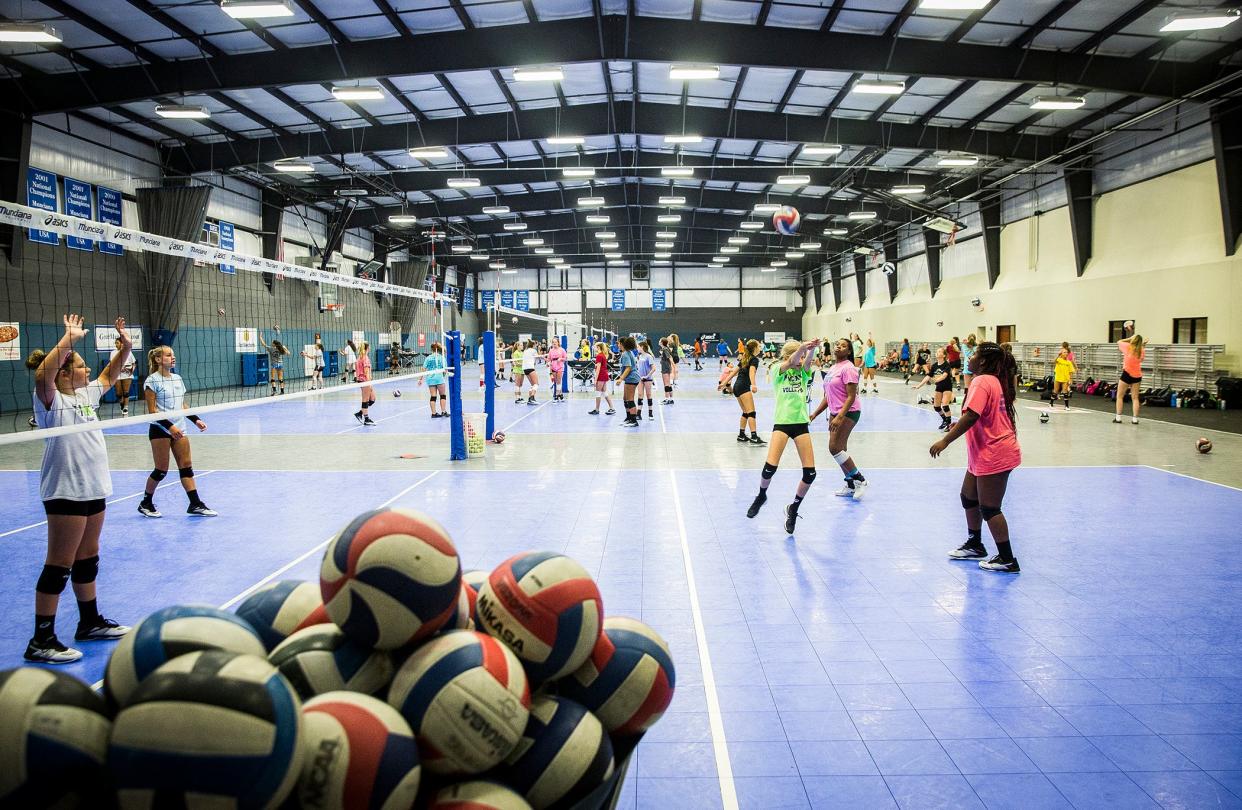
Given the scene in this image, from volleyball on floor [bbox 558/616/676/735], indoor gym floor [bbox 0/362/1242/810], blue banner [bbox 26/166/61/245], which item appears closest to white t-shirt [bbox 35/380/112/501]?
indoor gym floor [bbox 0/362/1242/810]

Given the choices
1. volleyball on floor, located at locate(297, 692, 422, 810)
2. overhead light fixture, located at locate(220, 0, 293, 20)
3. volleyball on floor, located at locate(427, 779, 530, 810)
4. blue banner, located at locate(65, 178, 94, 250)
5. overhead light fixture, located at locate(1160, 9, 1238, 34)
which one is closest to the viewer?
volleyball on floor, located at locate(297, 692, 422, 810)

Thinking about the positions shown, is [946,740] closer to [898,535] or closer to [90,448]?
[898,535]

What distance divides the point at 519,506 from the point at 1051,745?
621 cm

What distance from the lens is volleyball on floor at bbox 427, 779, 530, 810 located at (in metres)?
1.67

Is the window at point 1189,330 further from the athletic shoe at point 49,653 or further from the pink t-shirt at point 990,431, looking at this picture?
the athletic shoe at point 49,653

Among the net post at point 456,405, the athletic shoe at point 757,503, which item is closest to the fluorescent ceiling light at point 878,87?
the net post at point 456,405

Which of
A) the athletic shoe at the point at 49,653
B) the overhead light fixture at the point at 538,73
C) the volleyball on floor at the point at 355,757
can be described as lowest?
the athletic shoe at the point at 49,653

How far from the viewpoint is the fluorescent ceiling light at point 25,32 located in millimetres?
12641

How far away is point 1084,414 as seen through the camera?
61.6 ft

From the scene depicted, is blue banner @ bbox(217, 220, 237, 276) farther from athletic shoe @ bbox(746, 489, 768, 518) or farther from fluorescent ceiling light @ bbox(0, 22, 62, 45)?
athletic shoe @ bbox(746, 489, 768, 518)

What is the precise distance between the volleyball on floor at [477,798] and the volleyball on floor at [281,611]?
733 mm

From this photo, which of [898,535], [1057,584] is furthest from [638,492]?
[1057,584]

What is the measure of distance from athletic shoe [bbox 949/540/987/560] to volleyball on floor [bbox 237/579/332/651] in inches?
243

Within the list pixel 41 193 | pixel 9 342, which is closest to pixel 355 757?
pixel 9 342
